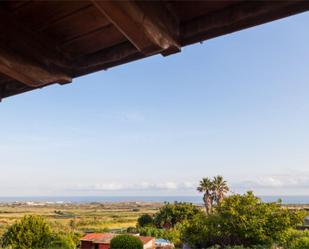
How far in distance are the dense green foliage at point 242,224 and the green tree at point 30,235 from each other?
15643 millimetres

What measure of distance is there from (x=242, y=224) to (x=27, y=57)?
91.1 feet

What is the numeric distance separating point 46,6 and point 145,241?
37.6 meters

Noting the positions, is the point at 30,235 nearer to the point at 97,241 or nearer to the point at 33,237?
the point at 33,237

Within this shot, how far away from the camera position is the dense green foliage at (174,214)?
57688 mm

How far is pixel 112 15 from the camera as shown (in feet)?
5.36

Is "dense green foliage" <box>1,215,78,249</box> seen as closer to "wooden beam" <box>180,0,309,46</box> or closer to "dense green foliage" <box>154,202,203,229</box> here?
"dense green foliage" <box>154,202,203,229</box>

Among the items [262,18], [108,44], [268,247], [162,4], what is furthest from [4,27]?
[268,247]

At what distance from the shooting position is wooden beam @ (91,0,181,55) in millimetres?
1599

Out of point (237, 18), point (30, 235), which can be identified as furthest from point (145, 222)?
point (237, 18)

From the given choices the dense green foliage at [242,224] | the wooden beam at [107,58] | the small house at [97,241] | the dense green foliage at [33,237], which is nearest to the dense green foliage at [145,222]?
the small house at [97,241]

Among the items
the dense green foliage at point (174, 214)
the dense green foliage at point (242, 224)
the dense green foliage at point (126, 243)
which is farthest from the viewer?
the dense green foliage at point (174, 214)

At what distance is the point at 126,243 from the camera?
112 ft

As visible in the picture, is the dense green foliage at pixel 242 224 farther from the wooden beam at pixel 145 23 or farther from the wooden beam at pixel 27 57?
the wooden beam at pixel 145 23

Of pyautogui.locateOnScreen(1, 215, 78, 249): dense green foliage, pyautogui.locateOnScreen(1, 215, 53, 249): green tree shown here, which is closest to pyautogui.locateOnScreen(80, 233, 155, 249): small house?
pyautogui.locateOnScreen(1, 215, 78, 249): dense green foliage
